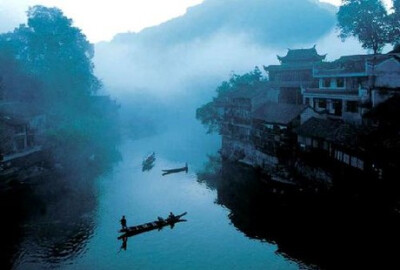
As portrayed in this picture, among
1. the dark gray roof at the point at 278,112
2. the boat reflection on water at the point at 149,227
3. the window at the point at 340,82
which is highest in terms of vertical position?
the window at the point at 340,82

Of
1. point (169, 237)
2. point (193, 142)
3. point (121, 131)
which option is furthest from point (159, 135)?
point (169, 237)

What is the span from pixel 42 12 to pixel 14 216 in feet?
152

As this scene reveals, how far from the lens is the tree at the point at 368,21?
61812 mm

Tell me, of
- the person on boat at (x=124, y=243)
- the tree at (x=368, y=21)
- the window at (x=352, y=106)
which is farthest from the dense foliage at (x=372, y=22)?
the person on boat at (x=124, y=243)

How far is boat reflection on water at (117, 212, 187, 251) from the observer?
31.5m

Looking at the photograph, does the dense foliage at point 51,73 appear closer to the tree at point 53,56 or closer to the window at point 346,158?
the tree at point 53,56

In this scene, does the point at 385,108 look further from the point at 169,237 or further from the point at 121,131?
the point at 121,131

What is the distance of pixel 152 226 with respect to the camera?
3309 cm

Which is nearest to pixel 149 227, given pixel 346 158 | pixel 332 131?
pixel 346 158

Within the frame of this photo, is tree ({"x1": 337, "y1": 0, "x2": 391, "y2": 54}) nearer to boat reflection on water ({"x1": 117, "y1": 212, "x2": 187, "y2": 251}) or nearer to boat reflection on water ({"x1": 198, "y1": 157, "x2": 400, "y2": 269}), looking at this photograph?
boat reflection on water ({"x1": 198, "y1": 157, "x2": 400, "y2": 269})

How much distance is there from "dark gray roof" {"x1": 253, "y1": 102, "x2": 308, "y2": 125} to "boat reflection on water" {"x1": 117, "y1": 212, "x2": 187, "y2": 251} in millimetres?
19200

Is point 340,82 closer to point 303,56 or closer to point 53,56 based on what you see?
point 303,56

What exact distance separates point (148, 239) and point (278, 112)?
26668mm

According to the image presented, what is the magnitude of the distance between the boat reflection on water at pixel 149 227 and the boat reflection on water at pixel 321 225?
592cm
